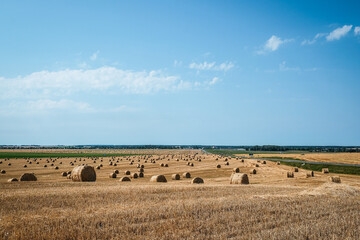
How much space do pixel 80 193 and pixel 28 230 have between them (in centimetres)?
722

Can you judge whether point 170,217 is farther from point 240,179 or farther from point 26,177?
point 26,177

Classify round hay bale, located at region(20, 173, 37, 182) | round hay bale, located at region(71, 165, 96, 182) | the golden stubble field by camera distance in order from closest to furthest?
the golden stubble field, round hay bale, located at region(20, 173, 37, 182), round hay bale, located at region(71, 165, 96, 182)

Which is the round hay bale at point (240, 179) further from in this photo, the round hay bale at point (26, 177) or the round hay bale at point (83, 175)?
the round hay bale at point (26, 177)

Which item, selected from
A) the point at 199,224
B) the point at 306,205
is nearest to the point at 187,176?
the point at 306,205

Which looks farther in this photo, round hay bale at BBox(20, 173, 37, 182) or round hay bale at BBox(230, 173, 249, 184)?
round hay bale at BBox(230, 173, 249, 184)

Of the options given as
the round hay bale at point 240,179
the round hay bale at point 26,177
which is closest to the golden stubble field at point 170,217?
the round hay bale at point 240,179

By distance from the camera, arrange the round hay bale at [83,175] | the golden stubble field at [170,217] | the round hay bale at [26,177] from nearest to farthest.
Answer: the golden stubble field at [170,217], the round hay bale at [26,177], the round hay bale at [83,175]

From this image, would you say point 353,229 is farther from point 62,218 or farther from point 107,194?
point 107,194

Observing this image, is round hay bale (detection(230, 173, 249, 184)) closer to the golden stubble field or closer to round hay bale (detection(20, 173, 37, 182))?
the golden stubble field

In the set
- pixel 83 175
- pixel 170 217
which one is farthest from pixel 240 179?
pixel 170 217

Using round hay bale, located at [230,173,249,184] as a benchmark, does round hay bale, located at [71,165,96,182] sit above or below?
above

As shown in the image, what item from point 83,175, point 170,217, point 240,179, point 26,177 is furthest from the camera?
point 240,179

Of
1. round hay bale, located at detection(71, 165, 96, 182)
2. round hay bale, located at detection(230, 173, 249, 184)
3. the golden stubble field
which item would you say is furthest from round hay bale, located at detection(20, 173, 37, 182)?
round hay bale, located at detection(230, 173, 249, 184)

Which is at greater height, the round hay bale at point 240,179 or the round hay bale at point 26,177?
the round hay bale at point 26,177
